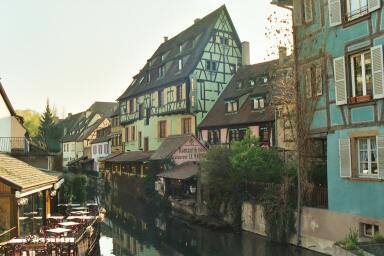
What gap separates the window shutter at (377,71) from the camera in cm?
1293

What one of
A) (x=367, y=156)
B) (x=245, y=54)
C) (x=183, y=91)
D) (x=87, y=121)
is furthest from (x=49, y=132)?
(x=367, y=156)

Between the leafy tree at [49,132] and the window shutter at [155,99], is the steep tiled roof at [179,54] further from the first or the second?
the leafy tree at [49,132]

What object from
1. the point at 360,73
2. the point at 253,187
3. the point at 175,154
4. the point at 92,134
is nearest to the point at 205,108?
the point at 175,154

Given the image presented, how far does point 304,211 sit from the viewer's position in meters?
16.4

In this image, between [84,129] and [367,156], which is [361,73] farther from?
[84,129]

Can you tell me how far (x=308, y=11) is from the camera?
16500 mm

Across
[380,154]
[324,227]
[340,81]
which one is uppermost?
[340,81]

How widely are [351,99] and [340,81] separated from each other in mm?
777

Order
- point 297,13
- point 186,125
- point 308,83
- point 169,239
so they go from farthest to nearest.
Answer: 1. point 186,125
2. point 169,239
3. point 297,13
4. point 308,83

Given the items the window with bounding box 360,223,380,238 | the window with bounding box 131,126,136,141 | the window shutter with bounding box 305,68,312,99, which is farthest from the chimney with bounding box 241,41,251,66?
the window with bounding box 360,223,380,238

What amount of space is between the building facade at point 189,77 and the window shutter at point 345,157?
21317mm

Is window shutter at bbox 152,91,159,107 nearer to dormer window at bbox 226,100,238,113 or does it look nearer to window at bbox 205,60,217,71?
window at bbox 205,60,217,71

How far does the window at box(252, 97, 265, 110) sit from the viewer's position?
28.6 meters

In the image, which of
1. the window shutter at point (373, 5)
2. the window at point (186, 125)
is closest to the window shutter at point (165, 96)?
the window at point (186, 125)
